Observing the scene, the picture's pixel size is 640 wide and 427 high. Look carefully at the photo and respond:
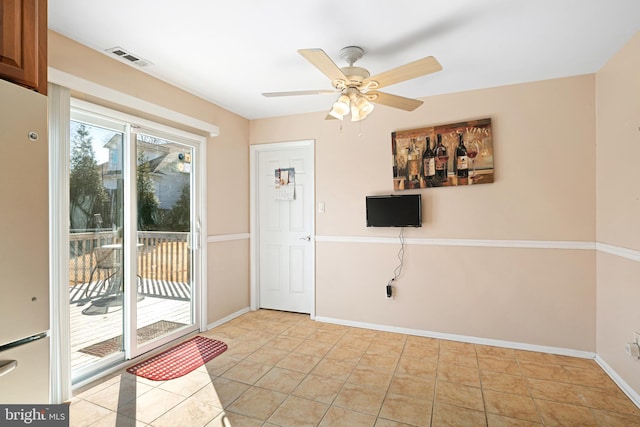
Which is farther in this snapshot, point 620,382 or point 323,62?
point 620,382

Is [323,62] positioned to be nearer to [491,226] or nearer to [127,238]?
[127,238]

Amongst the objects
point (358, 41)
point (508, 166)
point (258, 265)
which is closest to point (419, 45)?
point (358, 41)

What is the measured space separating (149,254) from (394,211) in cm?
242

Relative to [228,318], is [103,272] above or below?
above

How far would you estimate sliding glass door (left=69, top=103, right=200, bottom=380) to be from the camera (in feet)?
7.88

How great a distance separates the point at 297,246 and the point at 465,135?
228 centimetres

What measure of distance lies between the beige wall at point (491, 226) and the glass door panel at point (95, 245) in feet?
6.88

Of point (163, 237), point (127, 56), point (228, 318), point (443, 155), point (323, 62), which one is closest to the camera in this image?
point (323, 62)

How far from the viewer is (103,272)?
8.38 feet

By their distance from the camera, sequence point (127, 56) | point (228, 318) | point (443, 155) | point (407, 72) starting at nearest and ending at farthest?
point (407, 72)
point (127, 56)
point (443, 155)
point (228, 318)

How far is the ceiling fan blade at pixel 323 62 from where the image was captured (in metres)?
1.77

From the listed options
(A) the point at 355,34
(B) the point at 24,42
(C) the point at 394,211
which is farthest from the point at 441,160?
(B) the point at 24,42

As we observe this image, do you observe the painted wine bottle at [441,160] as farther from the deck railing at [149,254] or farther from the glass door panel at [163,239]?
the deck railing at [149,254]

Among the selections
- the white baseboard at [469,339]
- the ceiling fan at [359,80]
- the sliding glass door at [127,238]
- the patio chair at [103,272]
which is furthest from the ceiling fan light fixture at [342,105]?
the white baseboard at [469,339]
